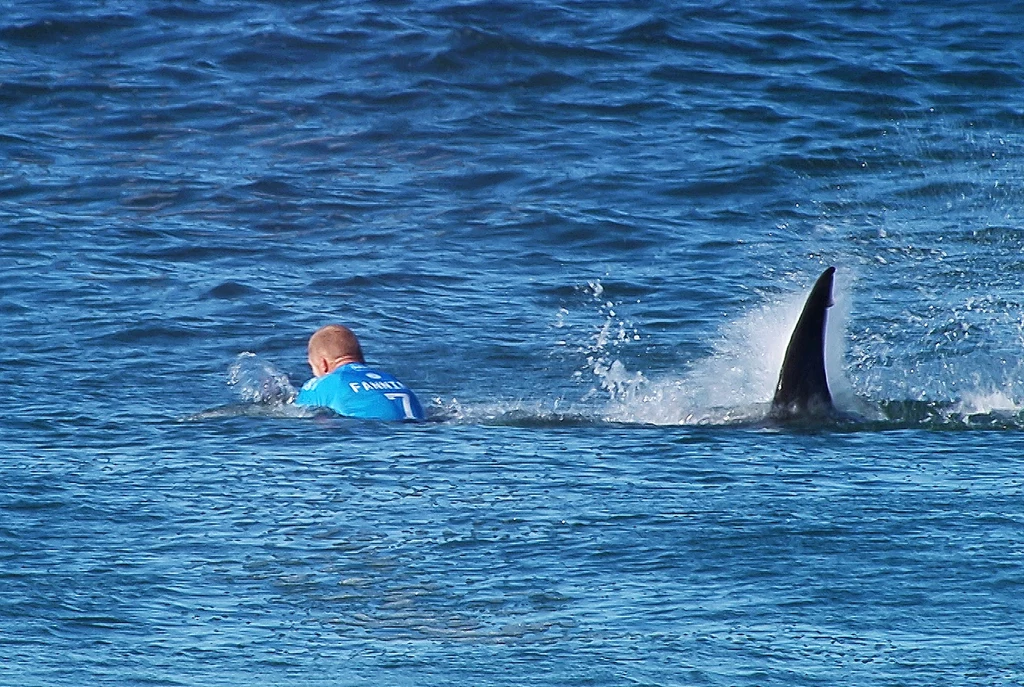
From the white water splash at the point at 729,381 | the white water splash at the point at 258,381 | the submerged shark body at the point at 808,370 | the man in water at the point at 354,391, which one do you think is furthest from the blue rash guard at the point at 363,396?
the submerged shark body at the point at 808,370

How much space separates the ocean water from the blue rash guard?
0.19m

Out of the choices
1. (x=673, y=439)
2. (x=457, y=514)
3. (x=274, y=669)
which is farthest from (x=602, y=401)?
(x=274, y=669)

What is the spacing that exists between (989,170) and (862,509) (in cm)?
1067

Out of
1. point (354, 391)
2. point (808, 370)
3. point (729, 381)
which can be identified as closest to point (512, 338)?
point (729, 381)

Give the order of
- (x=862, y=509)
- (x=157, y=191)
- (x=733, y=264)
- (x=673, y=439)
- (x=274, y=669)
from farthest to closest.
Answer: (x=157, y=191), (x=733, y=264), (x=673, y=439), (x=862, y=509), (x=274, y=669)

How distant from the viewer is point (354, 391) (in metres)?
10.6

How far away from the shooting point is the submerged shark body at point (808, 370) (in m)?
10.1

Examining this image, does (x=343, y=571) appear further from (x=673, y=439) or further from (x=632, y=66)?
(x=632, y=66)

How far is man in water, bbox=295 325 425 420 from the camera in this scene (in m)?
10.5

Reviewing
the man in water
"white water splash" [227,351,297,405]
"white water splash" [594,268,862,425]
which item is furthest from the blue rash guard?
"white water splash" [594,268,862,425]

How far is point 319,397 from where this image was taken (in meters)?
10.7

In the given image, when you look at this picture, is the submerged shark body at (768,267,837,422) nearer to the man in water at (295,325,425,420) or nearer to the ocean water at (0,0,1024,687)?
the ocean water at (0,0,1024,687)

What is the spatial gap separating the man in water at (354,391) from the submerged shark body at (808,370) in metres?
2.15

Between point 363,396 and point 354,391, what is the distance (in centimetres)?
7
